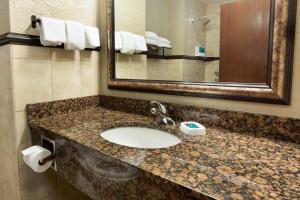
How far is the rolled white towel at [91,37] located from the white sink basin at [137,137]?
554 millimetres

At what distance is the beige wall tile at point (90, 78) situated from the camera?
1.33m

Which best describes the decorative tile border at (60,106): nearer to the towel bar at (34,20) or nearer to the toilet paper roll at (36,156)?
the toilet paper roll at (36,156)

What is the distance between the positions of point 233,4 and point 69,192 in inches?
52.8

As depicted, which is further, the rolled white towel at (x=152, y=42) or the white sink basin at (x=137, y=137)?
the rolled white towel at (x=152, y=42)

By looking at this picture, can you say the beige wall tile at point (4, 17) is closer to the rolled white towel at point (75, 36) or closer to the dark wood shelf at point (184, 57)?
the rolled white towel at point (75, 36)

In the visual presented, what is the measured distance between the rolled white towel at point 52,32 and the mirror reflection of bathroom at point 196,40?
0.35 m

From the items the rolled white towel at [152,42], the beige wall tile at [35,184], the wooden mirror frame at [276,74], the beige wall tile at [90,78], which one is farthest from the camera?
the beige wall tile at [90,78]

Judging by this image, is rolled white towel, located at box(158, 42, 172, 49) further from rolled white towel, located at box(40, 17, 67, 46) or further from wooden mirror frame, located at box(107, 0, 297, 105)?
rolled white towel, located at box(40, 17, 67, 46)

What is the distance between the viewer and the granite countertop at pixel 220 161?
1.53 feet

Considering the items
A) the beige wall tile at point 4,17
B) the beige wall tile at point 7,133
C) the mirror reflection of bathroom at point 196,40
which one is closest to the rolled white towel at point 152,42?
the mirror reflection of bathroom at point 196,40

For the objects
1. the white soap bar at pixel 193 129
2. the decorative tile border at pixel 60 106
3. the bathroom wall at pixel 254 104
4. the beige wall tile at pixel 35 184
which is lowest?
the beige wall tile at pixel 35 184

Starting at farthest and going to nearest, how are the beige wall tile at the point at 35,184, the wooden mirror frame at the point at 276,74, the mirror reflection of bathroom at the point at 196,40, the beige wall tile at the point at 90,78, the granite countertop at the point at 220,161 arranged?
the beige wall tile at the point at 90,78
the beige wall tile at the point at 35,184
the mirror reflection of bathroom at the point at 196,40
the wooden mirror frame at the point at 276,74
the granite countertop at the point at 220,161

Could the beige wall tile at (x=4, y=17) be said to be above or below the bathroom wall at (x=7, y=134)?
above

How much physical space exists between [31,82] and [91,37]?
422 mm
